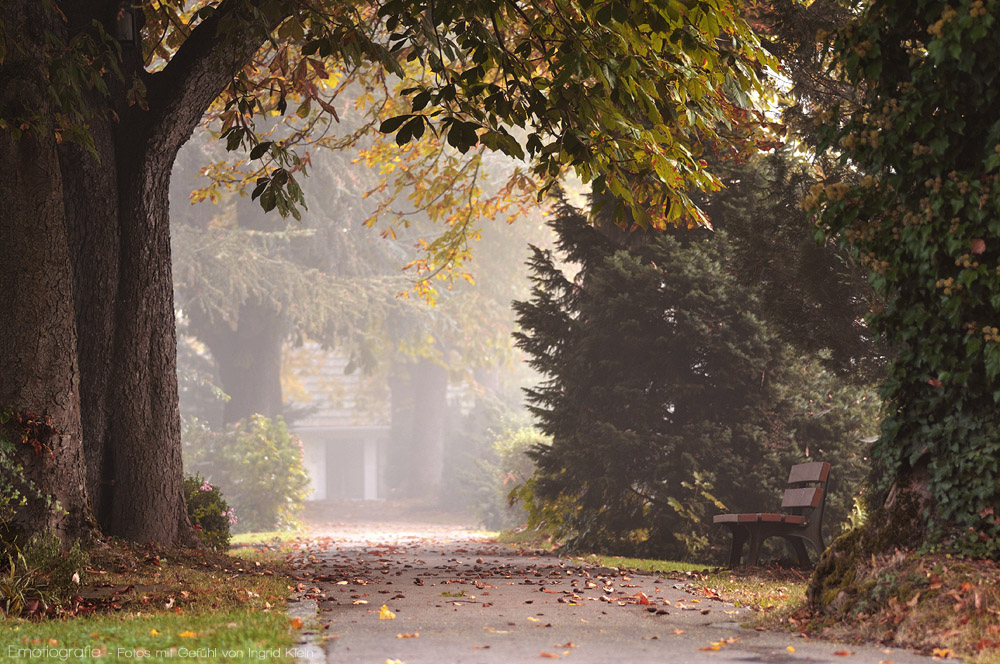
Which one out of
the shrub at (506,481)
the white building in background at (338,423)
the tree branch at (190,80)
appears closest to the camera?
the tree branch at (190,80)

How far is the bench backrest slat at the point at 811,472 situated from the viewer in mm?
9914

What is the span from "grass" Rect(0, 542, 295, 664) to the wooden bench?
5.06 meters

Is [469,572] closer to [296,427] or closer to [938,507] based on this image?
[938,507]

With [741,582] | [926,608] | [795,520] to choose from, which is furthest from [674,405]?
[926,608]

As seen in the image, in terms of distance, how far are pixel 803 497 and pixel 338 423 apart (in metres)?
38.5

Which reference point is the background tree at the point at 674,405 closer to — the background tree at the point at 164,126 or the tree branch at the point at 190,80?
the background tree at the point at 164,126

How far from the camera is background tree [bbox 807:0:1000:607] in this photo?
18.6 feet

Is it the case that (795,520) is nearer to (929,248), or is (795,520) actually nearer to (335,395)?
(929,248)

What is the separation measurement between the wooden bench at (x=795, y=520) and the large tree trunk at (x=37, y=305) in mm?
6725

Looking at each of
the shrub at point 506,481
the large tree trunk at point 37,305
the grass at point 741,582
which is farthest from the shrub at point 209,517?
the shrub at point 506,481

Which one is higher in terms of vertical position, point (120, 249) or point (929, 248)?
point (120, 249)

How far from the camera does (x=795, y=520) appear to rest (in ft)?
32.4

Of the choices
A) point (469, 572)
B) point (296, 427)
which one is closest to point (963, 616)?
point (469, 572)

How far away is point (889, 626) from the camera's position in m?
5.59
